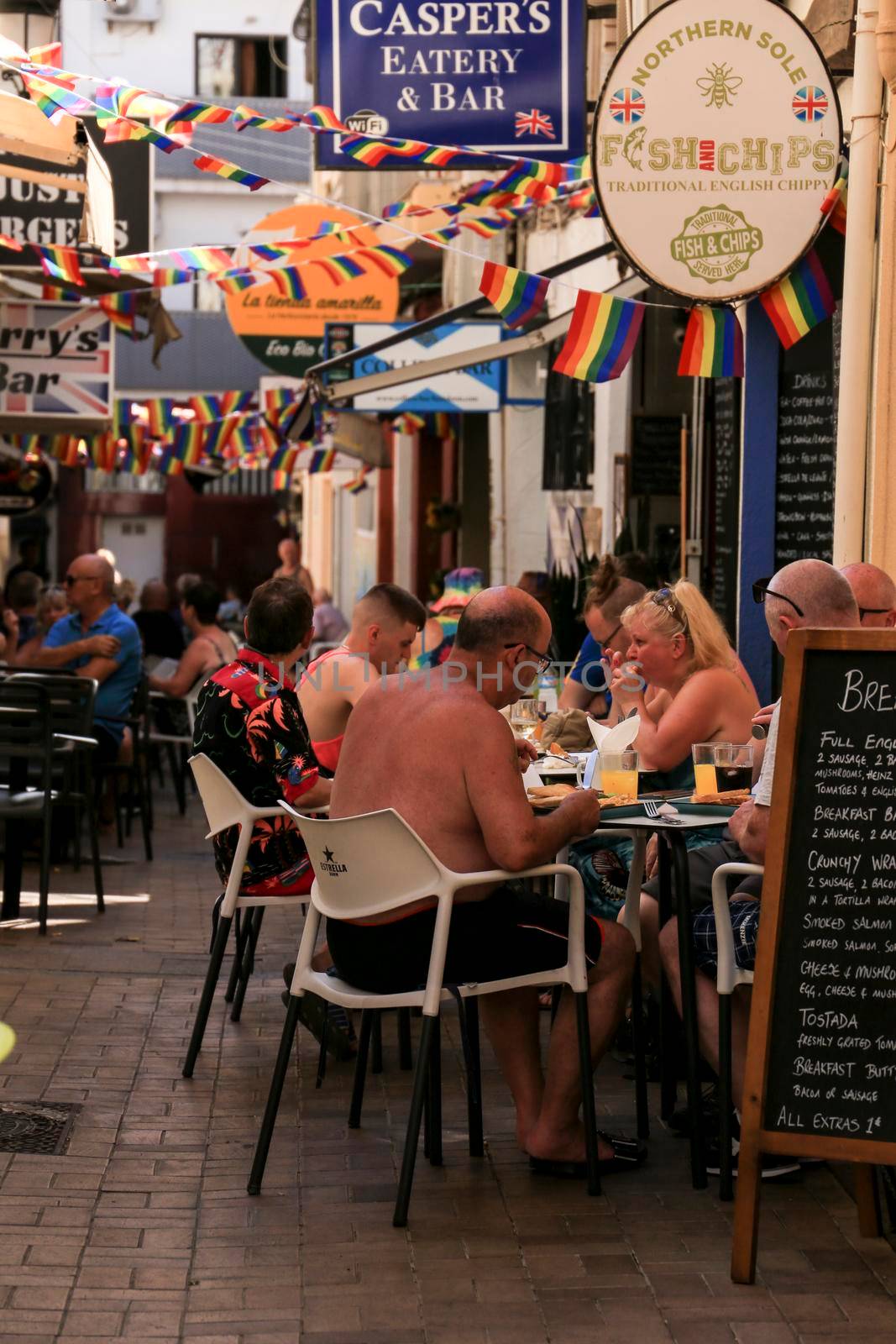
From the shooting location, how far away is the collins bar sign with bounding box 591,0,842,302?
6.94 metres

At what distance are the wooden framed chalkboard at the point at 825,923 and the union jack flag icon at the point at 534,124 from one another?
5.32m

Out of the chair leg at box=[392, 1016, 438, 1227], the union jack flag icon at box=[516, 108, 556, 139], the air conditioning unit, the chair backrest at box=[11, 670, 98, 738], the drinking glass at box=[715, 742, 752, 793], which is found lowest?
the chair leg at box=[392, 1016, 438, 1227]

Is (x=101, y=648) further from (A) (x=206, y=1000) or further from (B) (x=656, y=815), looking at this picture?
(B) (x=656, y=815)

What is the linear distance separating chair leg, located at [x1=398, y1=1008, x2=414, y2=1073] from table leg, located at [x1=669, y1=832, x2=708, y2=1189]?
4.85 ft

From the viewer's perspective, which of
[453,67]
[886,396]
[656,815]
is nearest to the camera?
[656,815]

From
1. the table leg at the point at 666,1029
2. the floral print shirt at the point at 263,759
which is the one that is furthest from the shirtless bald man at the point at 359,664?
the table leg at the point at 666,1029

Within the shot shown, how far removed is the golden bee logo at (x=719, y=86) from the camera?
22.8 feet

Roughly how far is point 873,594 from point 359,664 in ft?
6.19

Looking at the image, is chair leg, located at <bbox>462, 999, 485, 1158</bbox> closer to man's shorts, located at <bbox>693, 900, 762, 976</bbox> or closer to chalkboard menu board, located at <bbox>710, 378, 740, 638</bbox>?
man's shorts, located at <bbox>693, 900, 762, 976</bbox>

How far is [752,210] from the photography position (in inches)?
276

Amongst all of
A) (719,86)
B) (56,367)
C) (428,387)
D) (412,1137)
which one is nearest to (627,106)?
(719,86)

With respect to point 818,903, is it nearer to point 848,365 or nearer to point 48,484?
point 848,365

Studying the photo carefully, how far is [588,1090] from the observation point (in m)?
4.99

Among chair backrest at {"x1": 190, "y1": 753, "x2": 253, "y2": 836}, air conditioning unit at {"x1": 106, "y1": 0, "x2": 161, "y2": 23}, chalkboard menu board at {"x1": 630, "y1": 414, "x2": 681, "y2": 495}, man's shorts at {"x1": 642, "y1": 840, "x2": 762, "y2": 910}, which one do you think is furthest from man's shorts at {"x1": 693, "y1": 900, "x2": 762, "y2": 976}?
air conditioning unit at {"x1": 106, "y1": 0, "x2": 161, "y2": 23}
